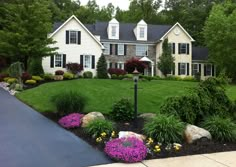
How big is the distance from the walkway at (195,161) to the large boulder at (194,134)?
0.80 m

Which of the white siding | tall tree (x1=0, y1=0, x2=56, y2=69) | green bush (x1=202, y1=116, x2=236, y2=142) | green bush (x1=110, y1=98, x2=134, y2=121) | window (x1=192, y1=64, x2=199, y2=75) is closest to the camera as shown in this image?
green bush (x1=202, y1=116, x2=236, y2=142)

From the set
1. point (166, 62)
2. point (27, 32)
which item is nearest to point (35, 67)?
point (27, 32)

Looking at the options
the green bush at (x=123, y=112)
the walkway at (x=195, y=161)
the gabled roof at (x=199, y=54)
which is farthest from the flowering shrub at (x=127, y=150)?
the gabled roof at (x=199, y=54)

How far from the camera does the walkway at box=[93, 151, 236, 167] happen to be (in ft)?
21.6

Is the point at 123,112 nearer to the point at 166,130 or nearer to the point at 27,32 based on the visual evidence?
the point at 166,130

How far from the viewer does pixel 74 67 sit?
32.6 meters

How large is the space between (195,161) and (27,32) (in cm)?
2237

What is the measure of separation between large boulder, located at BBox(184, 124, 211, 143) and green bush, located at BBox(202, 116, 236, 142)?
0.89 ft

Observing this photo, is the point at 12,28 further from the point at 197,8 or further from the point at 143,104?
the point at 197,8

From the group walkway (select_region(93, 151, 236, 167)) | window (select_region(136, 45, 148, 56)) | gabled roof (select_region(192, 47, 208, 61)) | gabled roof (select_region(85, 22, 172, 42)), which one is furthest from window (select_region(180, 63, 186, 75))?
walkway (select_region(93, 151, 236, 167))

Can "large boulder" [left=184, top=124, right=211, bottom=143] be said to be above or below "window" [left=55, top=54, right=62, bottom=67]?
below

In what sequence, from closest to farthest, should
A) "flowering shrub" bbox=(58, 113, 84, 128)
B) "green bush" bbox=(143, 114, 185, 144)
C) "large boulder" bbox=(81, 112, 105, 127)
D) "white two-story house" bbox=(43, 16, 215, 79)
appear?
"green bush" bbox=(143, 114, 185, 144) < "large boulder" bbox=(81, 112, 105, 127) < "flowering shrub" bbox=(58, 113, 84, 128) < "white two-story house" bbox=(43, 16, 215, 79)

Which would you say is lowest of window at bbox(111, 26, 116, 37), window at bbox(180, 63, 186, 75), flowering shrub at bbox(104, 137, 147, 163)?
flowering shrub at bbox(104, 137, 147, 163)

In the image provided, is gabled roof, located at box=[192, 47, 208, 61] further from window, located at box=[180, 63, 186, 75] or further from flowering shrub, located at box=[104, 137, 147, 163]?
flowering shrub, located at box=[104, 137, 147, 163]
